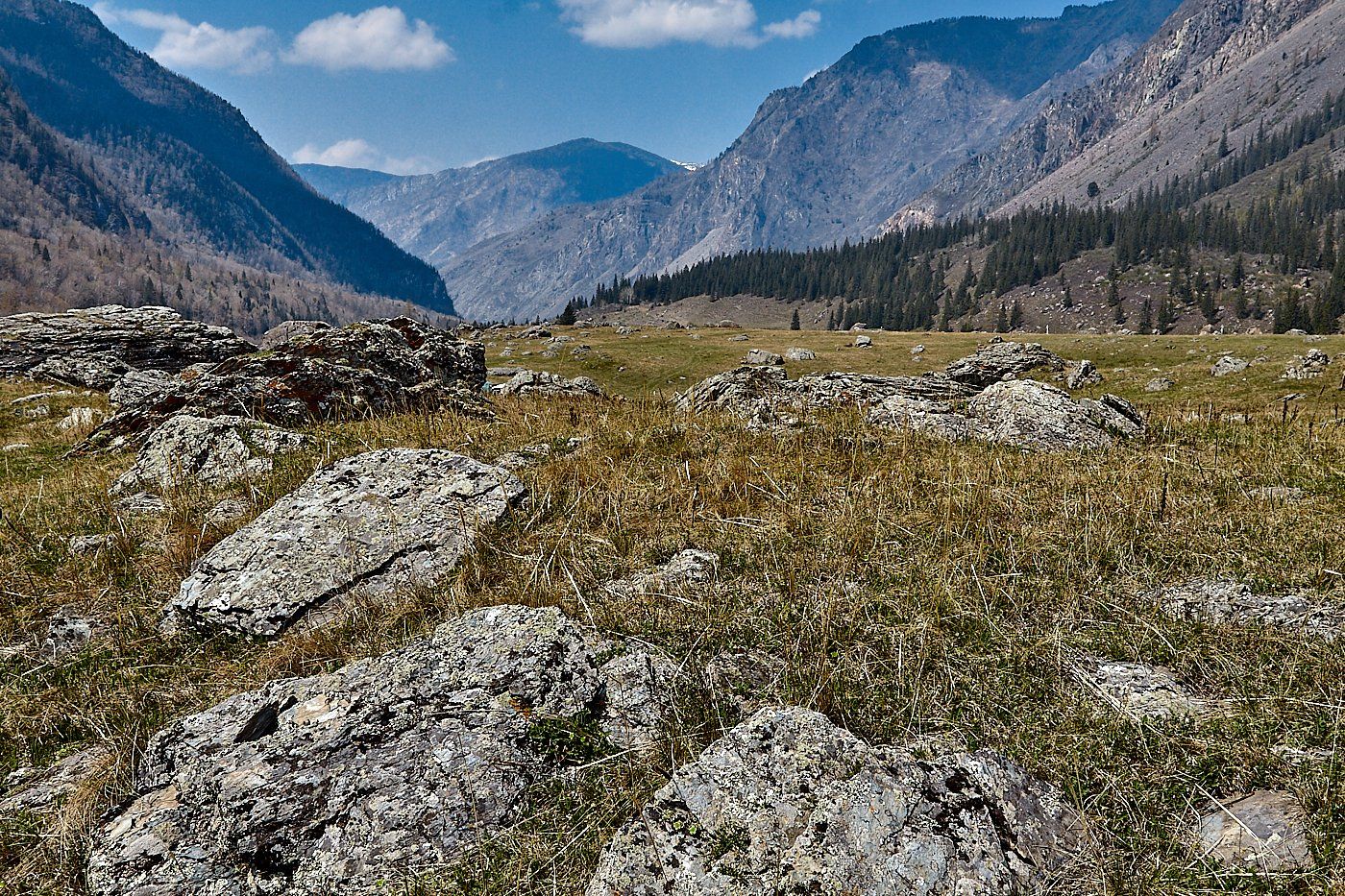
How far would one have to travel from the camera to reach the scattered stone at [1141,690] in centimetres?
317

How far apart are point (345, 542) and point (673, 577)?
9.27ft

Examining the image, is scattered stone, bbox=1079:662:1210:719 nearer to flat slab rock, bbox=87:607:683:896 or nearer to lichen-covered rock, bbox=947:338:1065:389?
flat slab rock, bbox=87:607:683:896

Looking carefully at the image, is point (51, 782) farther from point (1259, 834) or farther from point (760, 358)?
point (760, 358)

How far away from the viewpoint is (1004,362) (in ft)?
166

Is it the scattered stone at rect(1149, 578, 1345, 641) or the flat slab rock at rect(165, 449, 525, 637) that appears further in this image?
the flat slab rock at rect(165, 449, 525, 637)

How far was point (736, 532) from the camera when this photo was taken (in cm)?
547

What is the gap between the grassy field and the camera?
109 inches

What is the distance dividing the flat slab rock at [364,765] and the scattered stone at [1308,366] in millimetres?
53528

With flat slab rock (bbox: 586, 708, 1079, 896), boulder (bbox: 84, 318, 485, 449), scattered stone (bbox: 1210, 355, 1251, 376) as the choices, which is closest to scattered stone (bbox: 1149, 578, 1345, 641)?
flat slab rock (bbox: 586, 708, 1079, 896)

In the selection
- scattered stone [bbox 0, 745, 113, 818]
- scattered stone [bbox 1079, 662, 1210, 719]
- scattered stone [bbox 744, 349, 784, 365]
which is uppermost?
scattered stone [bbox 744, 349, 784, 365]

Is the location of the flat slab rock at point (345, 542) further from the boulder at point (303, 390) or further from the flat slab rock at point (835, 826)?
the boulder at point (303, 390)

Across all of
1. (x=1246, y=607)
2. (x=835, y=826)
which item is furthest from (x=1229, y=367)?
(x=835, y=826)

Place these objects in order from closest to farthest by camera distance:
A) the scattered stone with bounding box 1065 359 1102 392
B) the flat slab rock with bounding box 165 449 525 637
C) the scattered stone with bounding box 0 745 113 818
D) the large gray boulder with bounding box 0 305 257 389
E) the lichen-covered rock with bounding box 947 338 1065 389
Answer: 1. the scattered stone with bounding box 0 745 113 818
2. the flat slab rock with bounding box 165 449 525 637
3. the large gray boulder with bounding box 0 305 257 389
4. the scattered stone with bounding box 1065 359 1102 392
5. the lichen-covered rock with bounding box 947 338 1065 389

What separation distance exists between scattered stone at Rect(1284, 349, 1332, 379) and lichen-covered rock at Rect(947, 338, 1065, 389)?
13.5 metres
